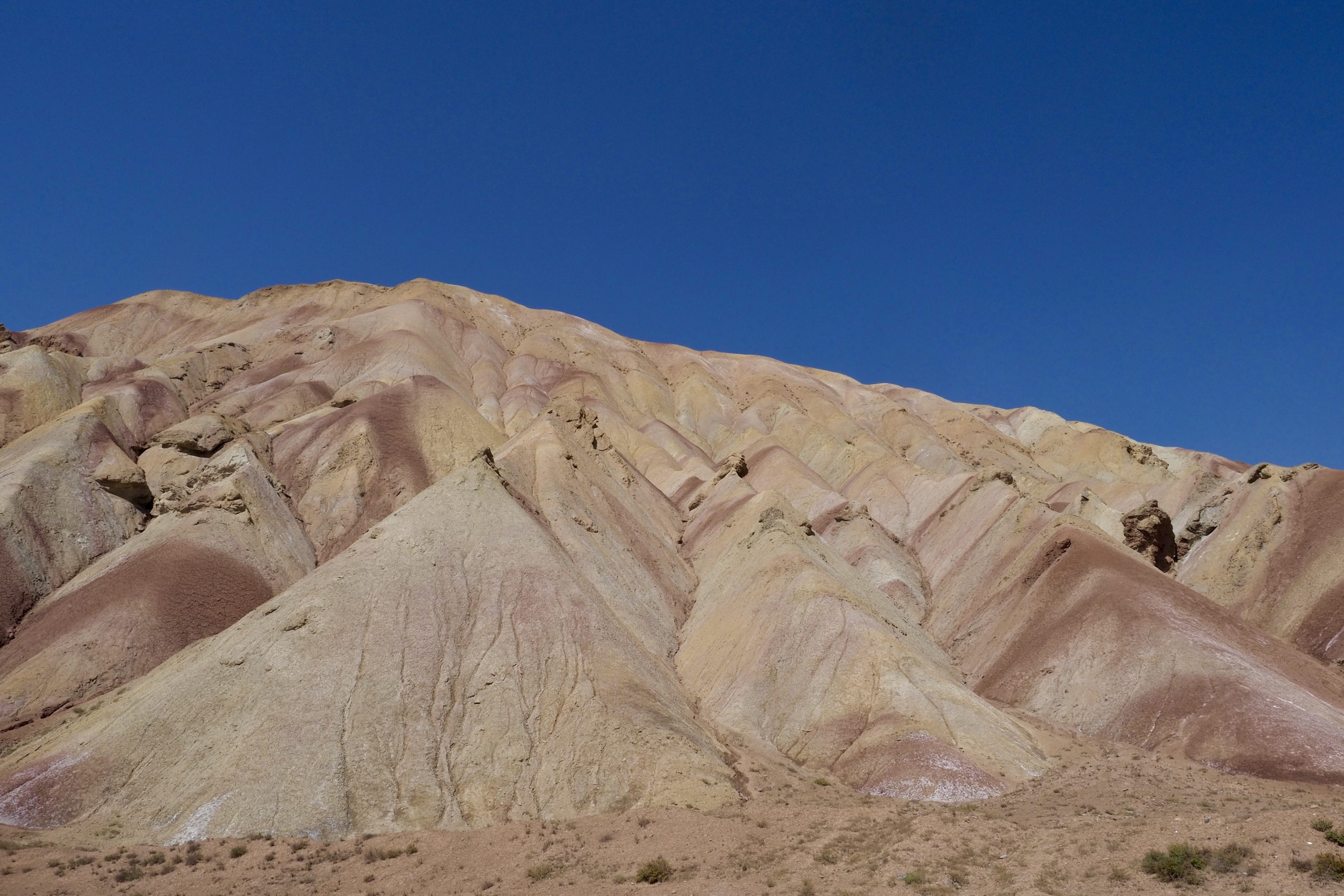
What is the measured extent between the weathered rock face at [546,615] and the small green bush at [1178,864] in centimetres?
956

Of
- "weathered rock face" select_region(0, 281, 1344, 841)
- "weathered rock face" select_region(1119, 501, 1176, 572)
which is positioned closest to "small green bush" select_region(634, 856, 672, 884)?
"weathered rock face" select_region(0, 281, 1344, 841)

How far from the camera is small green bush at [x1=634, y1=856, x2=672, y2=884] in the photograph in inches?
724

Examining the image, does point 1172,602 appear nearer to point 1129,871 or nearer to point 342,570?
point 1129,871

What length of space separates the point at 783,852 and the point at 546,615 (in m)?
14.5

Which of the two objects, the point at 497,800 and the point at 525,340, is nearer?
the point at 497,800

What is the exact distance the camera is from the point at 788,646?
3456cm

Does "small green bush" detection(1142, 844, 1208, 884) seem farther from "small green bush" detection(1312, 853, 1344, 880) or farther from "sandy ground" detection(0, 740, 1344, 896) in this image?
"small green bush" detection(1312, 853, 1344, 880)

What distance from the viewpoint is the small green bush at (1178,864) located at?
14867 mm

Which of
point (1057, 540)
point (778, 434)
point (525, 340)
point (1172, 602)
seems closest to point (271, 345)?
point (525, 340)

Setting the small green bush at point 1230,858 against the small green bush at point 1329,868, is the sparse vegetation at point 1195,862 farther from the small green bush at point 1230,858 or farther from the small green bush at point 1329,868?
the small green bush at point 1329,868

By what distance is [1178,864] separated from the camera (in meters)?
15.2

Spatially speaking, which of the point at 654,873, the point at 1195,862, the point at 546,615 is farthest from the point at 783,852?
the point at 546,615

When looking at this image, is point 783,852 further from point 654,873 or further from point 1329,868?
point 1329,868

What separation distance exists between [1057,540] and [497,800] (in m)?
34.5
